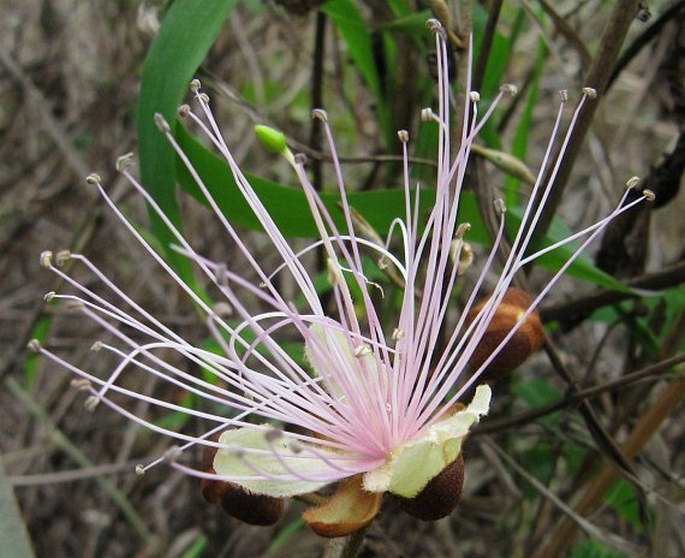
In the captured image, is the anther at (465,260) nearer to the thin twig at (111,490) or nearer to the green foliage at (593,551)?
the green foliage at (593,551)

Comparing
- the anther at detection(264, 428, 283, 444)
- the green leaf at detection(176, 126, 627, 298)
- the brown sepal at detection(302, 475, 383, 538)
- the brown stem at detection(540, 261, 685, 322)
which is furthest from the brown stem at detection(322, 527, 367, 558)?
the brown stem at detection(540, 261, 685, 322)

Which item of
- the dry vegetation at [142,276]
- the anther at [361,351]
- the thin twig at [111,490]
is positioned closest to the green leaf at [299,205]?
the dry vegetation at [142,276]

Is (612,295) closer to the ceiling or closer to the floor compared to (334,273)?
closer to the floor

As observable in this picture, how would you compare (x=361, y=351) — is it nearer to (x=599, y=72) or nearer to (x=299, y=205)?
(x=299, y=205)

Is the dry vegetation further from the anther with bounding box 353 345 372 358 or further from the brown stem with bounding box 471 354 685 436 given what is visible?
the anther with bounding box 353 345 372 358

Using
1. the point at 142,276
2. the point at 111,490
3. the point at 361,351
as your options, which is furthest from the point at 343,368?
the point at 142,276

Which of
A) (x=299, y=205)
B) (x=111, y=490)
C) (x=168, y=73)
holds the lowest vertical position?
(x=111, y=490)

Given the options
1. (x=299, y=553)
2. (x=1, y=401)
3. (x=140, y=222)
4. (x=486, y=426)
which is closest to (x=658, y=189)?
(x=486, y=426)

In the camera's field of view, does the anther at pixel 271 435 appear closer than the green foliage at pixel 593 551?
Yes
